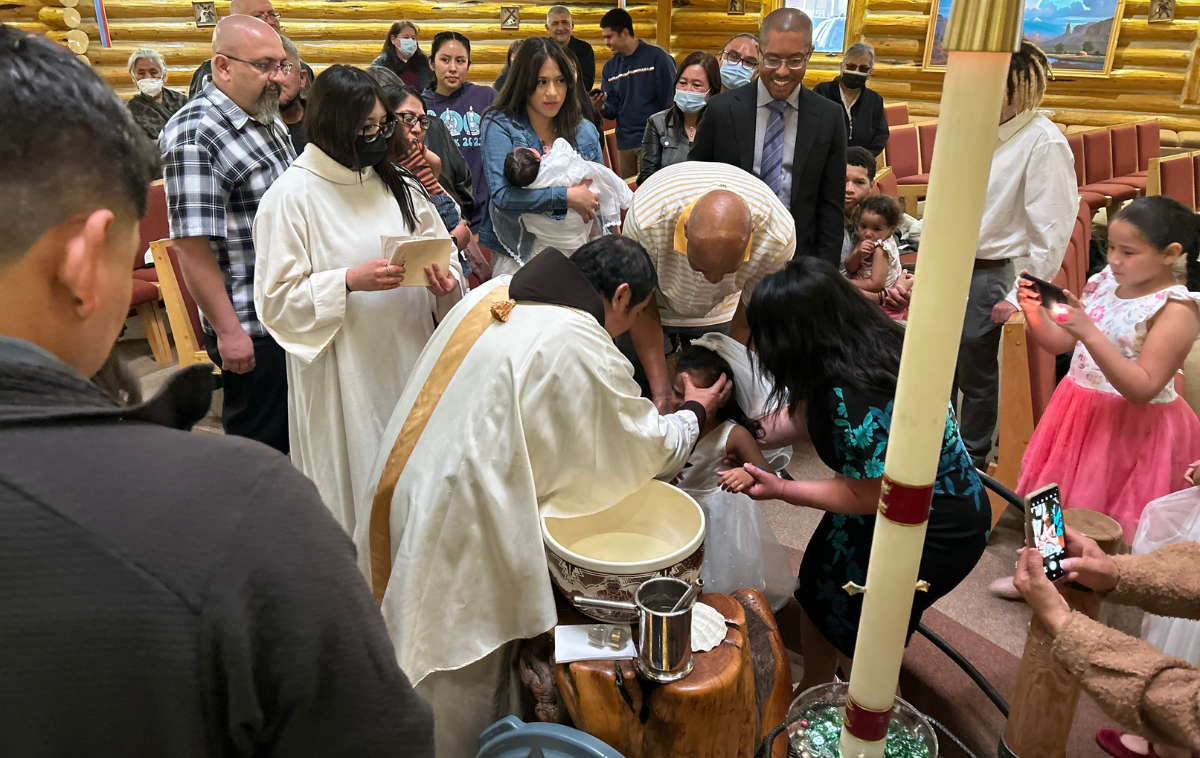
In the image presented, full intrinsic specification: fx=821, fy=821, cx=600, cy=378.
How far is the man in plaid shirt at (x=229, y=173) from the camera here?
2379mm

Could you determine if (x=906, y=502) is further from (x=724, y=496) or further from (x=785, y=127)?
(x=785, y=127)

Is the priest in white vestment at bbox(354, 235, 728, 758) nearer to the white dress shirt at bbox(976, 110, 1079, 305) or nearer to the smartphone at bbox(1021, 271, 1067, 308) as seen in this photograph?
the smartphone at bbox(1021, 271, 1067, 308)

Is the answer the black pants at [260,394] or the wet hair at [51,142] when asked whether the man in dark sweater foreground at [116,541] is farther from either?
the black pants at [260,394]

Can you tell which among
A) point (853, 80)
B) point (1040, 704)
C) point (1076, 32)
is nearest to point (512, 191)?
point (1040, 704)

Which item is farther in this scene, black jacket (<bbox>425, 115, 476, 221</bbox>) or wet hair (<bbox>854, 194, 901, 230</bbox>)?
black jacket (<bbox>425, 115, 476, 221</bbox>)

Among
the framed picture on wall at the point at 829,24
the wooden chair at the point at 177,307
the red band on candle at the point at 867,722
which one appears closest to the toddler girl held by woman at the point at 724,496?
the red band on candle at the point at 867,722

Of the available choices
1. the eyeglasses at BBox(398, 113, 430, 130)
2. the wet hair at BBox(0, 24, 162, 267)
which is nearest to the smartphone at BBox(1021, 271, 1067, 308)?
the wet hair at BBox(0, 24, 162, 267)

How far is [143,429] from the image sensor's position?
0.61 meters

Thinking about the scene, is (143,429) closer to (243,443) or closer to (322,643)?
(243,443)

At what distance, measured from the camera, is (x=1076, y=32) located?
8867 millimetres

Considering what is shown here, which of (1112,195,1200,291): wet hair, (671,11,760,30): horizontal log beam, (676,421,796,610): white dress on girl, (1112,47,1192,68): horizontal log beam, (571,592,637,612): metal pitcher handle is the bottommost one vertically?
(676,421,796,610): white dress on girl

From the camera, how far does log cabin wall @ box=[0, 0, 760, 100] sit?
826cm

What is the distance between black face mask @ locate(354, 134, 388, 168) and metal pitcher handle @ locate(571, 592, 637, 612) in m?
1.37

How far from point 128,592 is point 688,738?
49.7 inches
